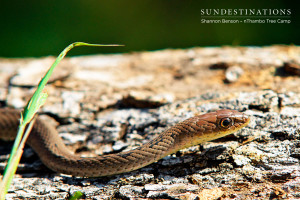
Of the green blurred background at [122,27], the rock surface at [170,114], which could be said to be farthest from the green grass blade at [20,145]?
the green blurred background at [122,27]

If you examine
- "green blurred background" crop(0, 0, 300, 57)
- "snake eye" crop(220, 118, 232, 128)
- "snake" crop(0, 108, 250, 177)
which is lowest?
"snake" crop(0, 108, 250, 177)

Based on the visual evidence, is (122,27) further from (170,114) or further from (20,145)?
(20,145)

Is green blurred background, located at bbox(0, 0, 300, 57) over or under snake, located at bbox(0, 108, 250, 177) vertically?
over

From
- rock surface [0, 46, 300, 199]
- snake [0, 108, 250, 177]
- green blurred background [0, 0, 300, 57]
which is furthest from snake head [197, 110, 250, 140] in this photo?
green blurred background [0, 0, 300, 57]

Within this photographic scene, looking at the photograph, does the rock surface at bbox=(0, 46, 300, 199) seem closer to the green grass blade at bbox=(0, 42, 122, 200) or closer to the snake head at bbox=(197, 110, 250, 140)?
the snake head at bbox=(197, 110, 250, 140)

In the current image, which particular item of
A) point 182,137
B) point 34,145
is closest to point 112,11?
point 34,145

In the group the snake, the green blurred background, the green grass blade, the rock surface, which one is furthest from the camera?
the green blurred background

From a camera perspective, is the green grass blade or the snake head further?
the snake head
